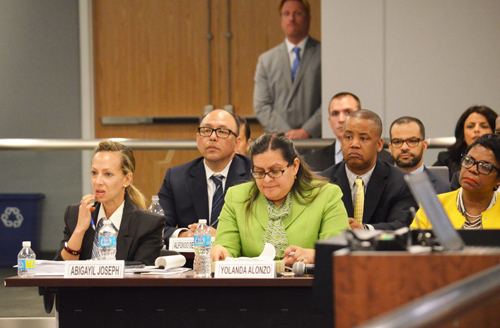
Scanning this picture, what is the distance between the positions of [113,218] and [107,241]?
317 millimetres

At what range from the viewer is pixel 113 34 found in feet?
22.2

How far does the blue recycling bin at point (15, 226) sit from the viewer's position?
4.66 m

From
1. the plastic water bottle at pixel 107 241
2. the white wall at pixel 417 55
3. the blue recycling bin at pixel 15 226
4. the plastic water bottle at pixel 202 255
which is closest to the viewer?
the plastic water bottle at pixel 202 255

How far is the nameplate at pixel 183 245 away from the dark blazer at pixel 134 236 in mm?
260

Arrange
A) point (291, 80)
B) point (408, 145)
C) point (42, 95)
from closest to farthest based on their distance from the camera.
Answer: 1. point (408, 145)
2. point (291, 80)
3. point (42, 95)

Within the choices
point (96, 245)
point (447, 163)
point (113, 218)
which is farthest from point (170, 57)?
point (96, 245)

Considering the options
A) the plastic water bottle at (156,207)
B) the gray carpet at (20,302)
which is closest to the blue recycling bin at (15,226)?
the gray carpet at (20,302)

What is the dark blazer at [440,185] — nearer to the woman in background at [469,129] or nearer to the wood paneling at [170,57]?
the woman in background at [469,129]

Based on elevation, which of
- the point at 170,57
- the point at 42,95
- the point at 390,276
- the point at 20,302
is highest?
the point at 170,57

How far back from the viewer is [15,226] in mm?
4734

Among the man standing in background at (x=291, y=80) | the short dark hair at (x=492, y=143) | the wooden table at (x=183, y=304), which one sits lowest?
the wooden table at (x=183, y=304)

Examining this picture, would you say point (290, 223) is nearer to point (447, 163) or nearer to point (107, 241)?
point (107, 241)

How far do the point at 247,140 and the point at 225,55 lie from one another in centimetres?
226

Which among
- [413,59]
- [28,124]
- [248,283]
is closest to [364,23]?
[413,59]
